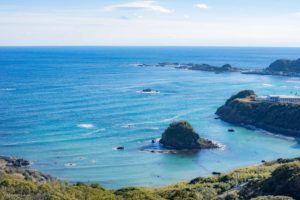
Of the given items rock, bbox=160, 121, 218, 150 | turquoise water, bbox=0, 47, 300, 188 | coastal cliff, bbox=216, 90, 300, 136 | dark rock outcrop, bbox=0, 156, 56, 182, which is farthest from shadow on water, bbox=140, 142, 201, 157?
coastal cliff, bbox=216, 90, 300, 136

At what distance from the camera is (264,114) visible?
112875 mm

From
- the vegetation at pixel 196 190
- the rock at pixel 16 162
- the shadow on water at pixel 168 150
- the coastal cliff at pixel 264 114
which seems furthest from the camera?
the coastal cliff at pixel 264 114

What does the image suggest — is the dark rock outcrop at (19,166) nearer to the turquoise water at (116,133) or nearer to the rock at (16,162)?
the rock at (16,162)

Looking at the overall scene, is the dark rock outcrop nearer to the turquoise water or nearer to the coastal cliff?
the turquoise water

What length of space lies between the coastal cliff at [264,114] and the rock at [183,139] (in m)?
24.2

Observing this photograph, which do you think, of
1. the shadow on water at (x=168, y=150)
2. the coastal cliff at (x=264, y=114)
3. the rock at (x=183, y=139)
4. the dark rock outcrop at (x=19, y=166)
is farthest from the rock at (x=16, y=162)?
the coastal cliff at (x=264, y=114)

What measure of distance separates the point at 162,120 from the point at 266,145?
27.8 metres

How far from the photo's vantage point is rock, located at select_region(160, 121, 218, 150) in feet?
287

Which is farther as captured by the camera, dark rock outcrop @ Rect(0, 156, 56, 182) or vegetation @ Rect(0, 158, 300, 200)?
dark rock outcrop @ Rect(0, 156, 56, 182)

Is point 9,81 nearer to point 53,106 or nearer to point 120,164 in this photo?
point 53,106

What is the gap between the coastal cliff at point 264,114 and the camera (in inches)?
4126

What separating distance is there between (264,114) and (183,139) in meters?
32.7

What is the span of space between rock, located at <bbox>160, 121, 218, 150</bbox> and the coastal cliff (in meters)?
24.2

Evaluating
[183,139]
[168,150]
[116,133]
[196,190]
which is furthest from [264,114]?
[196,190]
